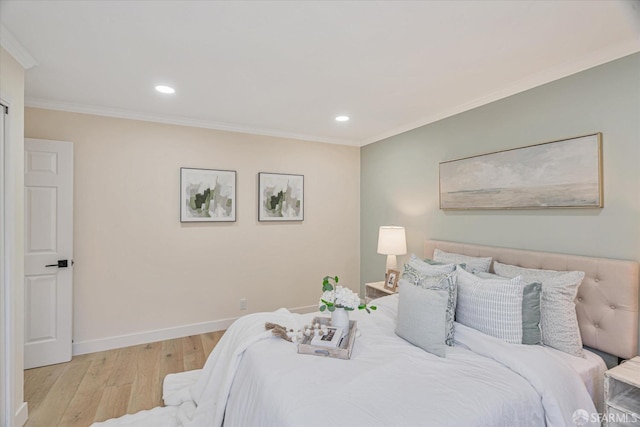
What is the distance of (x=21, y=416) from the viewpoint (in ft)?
7.03

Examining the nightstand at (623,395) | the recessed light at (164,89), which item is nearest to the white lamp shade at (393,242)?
the nightstand at (623,395)

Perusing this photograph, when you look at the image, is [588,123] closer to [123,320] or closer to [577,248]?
[577,248]

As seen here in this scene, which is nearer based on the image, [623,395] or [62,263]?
[623,395]

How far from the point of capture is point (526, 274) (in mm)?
2297

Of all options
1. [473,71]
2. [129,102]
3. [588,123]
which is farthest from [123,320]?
[588,123]

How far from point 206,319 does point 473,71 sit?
12.1ft

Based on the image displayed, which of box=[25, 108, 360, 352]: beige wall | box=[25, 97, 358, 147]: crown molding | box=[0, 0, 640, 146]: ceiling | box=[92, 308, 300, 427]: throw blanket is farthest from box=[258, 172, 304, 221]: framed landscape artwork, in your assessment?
box=[92, 308, 300, 427]: throw blanket

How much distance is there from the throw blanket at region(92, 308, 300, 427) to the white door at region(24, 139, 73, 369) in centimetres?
133

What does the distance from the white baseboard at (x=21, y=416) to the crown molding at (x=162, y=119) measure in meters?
2.55

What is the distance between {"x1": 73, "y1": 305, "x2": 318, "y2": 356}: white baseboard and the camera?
3.20 meters

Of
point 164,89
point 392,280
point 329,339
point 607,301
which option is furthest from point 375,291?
point 164,89

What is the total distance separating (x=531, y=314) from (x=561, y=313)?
19 cm

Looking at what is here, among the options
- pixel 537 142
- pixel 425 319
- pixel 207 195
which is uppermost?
pixel 537 142

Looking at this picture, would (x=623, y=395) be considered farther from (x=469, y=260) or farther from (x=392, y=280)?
(x=392, y=280)
